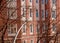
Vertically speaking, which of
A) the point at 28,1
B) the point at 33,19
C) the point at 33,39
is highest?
the point at 28,1

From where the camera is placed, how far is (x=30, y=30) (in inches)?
1516

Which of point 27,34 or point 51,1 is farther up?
point 51,1

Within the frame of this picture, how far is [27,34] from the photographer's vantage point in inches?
1473

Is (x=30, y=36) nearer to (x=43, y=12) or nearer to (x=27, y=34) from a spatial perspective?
(x=27, y=34)

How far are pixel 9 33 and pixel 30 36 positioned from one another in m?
4.00

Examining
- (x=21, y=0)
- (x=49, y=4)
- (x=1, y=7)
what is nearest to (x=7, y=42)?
(x=21, y=0)

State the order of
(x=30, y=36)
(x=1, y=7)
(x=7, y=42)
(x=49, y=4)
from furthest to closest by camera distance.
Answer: (x=49, y=4), (x=30, y=36), (x=7, y=42), (x=1, y=7)

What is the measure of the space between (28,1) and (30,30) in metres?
4.53

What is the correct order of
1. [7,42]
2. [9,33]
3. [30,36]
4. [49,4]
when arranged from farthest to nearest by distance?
[49,4]
[30,36]
[9,33]
[7,42]

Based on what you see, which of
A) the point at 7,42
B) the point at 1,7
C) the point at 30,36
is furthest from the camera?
the point at 30,36

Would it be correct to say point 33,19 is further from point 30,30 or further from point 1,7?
point 1,7

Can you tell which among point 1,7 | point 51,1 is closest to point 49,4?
point 51,1

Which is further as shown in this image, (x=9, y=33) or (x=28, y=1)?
(x=28, y=1)

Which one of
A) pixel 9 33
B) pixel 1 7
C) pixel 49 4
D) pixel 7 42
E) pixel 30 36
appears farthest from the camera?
pixel 49 4
